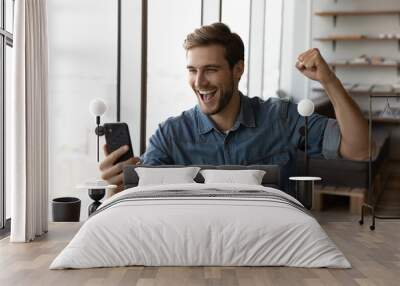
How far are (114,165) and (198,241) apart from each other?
5.01 feet

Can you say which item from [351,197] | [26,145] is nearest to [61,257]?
[26,145]

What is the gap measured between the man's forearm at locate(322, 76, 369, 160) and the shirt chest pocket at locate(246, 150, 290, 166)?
17.6 inches

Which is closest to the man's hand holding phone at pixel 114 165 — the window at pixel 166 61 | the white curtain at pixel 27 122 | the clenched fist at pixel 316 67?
the white curtain at pixel 27 122

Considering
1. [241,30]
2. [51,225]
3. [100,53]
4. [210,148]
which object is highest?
[241,30]

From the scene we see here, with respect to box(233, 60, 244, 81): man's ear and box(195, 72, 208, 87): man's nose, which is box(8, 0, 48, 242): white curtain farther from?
box(233, 60, 244, 81): man's ear

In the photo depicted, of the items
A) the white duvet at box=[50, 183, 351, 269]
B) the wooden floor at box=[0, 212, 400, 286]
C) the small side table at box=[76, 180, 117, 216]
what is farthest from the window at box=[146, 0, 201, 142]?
the white duvet at box=[50, 183, 351, 269]

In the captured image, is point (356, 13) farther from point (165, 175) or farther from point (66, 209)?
point (66, 209)

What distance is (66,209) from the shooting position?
483 cm

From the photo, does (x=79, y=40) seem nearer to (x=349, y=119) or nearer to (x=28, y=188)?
(x=28, y=188)

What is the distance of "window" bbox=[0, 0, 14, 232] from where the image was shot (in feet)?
14.7

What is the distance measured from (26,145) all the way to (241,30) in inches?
176

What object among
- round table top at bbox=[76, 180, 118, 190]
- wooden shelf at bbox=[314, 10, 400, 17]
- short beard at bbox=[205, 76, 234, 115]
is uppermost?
wooden shelf at bbox=[314, 10, 400, 17]

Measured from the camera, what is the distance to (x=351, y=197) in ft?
19.0

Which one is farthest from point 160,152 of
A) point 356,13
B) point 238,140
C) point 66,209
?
point 356,13
